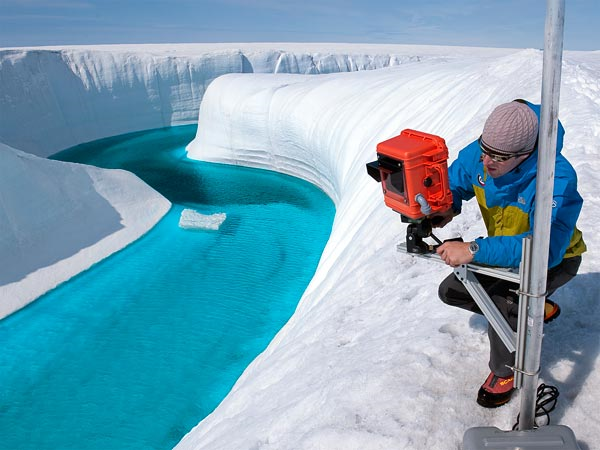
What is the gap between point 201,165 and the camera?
2036 cm

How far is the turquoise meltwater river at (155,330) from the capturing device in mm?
6754

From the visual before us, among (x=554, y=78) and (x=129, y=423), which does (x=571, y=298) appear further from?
(x=129, y=423)

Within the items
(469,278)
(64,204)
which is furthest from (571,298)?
(64,204)

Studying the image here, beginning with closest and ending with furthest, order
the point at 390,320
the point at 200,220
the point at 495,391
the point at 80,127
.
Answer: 1. the point at 495,391
2. the point at 390,320
3. the point at 200,220
4. the point at 80,127

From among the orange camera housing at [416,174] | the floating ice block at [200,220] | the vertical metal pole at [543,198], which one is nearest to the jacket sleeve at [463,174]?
the orange camera housing at [416,174]

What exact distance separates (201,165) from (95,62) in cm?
1367

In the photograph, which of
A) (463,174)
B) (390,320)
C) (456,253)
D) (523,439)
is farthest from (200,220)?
(523,439)

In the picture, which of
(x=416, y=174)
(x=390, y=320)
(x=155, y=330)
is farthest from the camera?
(x=155, y=330)

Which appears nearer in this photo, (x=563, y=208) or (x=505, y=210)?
(x=563, y=208)

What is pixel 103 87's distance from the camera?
29219mm

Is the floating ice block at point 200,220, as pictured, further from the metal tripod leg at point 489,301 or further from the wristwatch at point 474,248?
the wristwatch at point 474,248

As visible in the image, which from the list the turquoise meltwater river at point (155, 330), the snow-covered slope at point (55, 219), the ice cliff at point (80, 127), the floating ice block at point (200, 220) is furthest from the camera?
the floating ice block at point (200, 220)

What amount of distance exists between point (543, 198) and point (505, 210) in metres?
0.51

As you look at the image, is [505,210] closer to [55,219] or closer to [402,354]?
[402,354]
